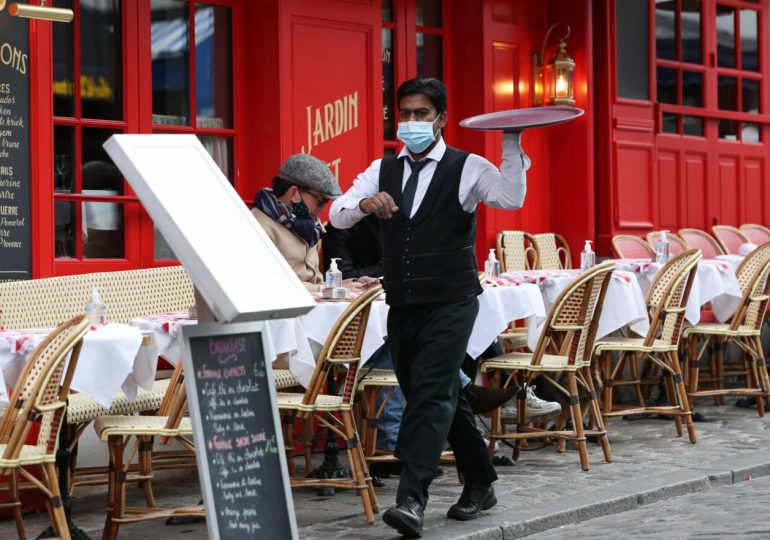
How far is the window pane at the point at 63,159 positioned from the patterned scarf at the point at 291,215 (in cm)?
113

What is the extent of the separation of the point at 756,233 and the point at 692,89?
58.1 inches

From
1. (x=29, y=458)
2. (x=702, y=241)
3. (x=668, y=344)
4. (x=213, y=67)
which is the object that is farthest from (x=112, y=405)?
(x=702, y=241)

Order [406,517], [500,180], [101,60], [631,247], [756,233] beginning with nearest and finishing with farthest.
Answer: [406,517] < [500,180] < [101,60] < [631,247] < [756,233]

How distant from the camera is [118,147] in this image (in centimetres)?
454

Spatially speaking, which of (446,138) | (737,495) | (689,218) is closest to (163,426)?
(737,495)

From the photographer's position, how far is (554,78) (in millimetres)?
11531

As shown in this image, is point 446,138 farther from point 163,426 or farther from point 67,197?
point 163,426

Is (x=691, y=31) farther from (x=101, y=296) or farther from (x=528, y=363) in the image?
(x=101, y=296)

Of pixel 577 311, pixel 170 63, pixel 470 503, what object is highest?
pixel 170 63

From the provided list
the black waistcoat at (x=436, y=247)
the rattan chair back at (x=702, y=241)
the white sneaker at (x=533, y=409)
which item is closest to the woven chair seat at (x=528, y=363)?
the white sneaker at (x=533, y=409)

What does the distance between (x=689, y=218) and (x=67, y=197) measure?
650cm

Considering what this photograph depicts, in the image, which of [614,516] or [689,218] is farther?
[689,218]

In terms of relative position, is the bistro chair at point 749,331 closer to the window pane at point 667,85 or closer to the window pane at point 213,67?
the window pane at point 667,85

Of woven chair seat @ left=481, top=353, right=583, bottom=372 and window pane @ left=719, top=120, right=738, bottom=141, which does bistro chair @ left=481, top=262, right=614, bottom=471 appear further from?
window pane @ left=719, top=120, right=738, bottom=141
